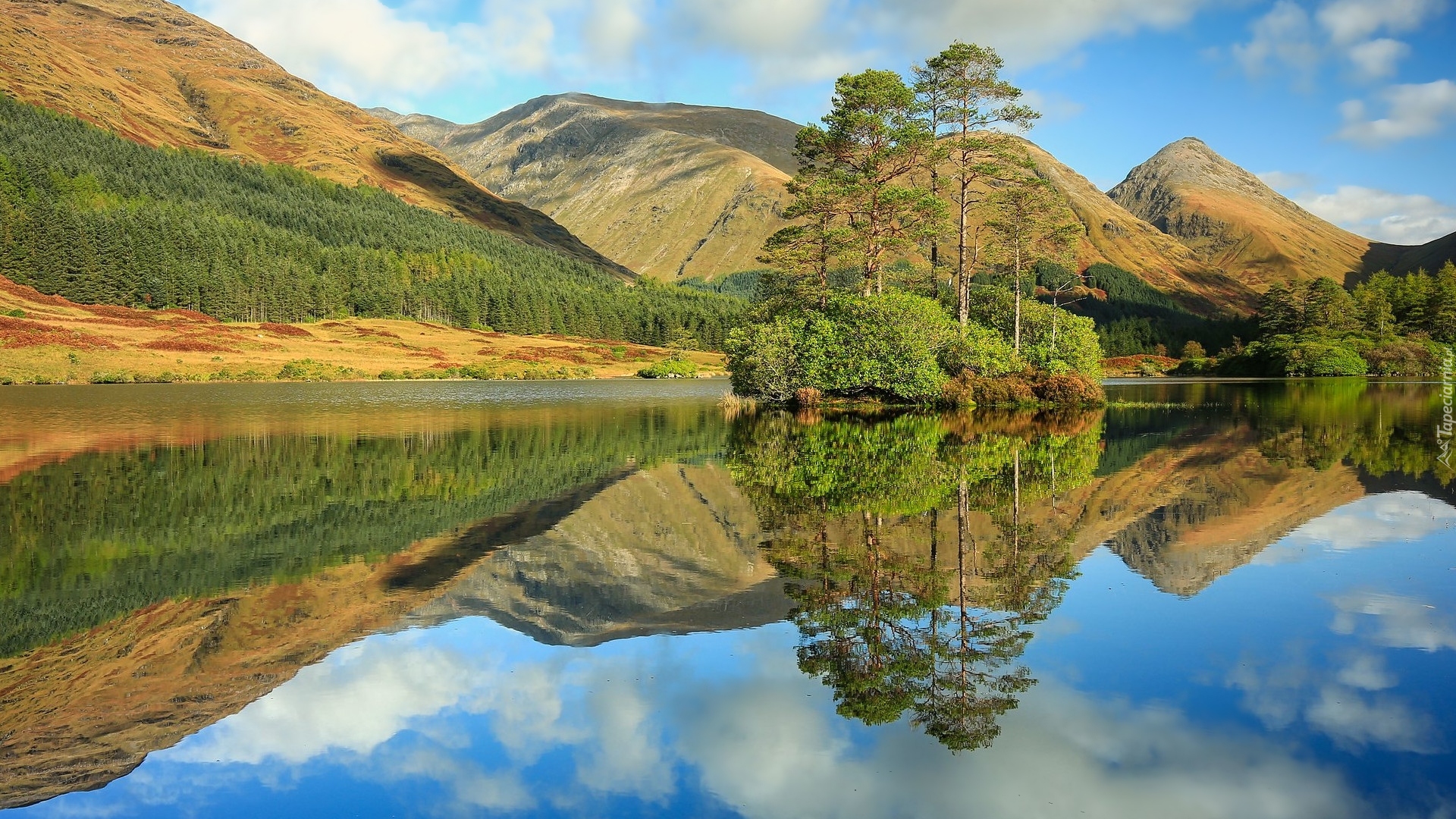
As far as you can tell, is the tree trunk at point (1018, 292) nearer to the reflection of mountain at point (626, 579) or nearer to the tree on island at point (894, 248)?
the tree on island at point (894, 248)

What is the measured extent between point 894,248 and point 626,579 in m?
41.4

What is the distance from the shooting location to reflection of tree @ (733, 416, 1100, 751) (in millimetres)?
8469

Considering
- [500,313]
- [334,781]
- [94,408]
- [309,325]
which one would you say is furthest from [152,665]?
[500,313]

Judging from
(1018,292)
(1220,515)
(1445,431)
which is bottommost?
(1220,515)

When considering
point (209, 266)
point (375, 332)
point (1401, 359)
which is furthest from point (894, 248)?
point (209, 266)

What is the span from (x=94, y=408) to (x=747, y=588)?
50939 mm

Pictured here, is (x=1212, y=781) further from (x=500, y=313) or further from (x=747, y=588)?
(x=500, y=313)

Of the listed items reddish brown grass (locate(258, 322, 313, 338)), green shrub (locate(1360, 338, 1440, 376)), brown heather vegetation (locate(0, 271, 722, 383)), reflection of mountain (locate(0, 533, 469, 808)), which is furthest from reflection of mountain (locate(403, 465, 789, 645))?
green shrub (locate(1360, 338, 1440, 376))

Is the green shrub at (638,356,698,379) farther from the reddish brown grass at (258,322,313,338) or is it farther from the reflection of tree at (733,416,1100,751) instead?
the reflection of tree at (733,416,1100,751)

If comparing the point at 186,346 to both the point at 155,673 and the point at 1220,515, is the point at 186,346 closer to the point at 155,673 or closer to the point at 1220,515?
the point at 155,673

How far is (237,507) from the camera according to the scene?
18797mm

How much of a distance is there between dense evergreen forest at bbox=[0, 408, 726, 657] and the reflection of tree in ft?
22.6

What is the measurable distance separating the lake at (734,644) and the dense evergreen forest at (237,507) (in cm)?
12

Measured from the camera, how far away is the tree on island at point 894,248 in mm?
47906
